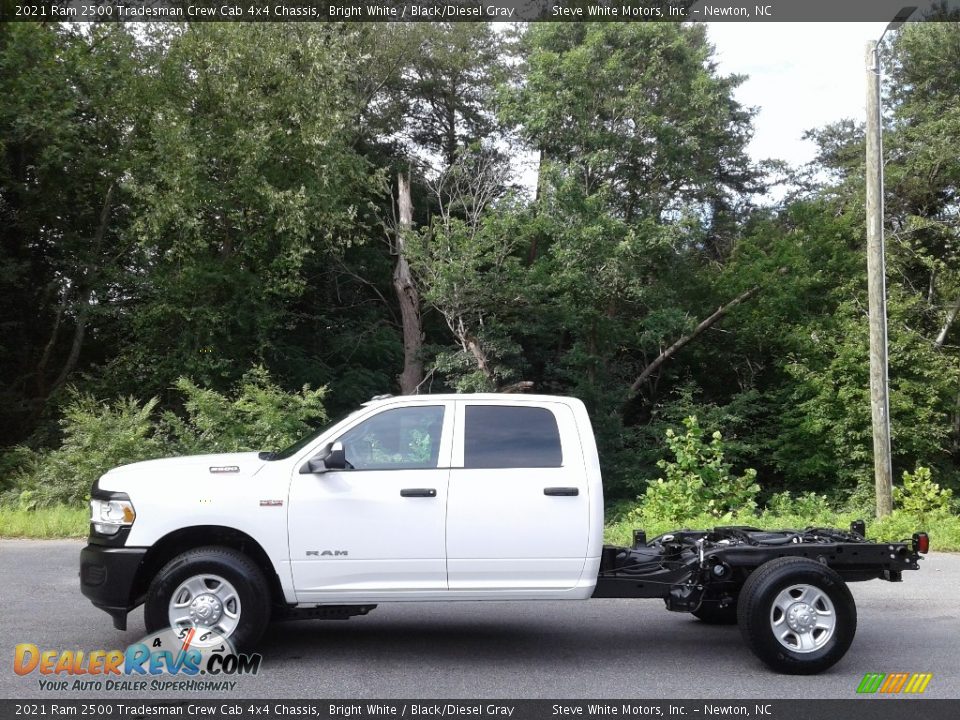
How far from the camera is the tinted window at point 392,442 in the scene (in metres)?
6.75

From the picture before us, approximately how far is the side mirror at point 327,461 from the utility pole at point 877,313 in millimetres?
10638

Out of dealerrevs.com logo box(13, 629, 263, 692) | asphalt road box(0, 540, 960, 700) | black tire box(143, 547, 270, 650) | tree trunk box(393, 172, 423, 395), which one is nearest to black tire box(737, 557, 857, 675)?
asphalt road box(0, 540, 960, 700)

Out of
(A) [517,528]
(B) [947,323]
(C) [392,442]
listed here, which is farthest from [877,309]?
(B) [947,323]

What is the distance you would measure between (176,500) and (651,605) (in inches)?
188

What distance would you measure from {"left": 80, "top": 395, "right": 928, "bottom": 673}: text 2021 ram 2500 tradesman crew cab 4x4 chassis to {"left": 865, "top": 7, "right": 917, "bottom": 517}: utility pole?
8.21 metres

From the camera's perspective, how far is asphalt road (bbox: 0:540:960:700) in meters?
6.11

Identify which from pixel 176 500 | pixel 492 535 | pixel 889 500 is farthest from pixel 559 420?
pixel 889 500

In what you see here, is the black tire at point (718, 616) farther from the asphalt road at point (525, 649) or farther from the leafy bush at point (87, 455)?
the leafy bush at point (87, 455)

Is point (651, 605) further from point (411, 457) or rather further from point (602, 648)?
point (411, 457)

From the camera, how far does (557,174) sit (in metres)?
25.8

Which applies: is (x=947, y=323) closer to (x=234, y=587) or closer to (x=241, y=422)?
(x=241, y=422)

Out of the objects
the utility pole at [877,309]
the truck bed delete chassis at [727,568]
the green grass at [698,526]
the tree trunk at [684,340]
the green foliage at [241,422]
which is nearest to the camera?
the truck bed delete chassis at [727,568]

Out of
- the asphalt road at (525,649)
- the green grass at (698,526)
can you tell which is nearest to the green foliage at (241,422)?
the green grass at (698,526)

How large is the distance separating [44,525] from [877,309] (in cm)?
1329
